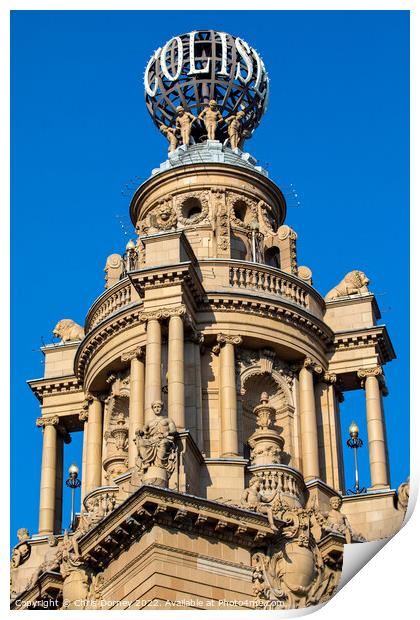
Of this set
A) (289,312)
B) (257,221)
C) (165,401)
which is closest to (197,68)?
(257,221)

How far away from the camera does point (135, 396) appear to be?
4794cm

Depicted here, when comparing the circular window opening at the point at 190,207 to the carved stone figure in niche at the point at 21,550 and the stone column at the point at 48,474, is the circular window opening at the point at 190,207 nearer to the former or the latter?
the stone column at the point at 48,474

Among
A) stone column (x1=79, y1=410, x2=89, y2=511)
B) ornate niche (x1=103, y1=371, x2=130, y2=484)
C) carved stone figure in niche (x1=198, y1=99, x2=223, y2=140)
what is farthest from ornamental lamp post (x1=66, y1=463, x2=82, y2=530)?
carved stone figure in niche (x1=198, y1=99, x2=223, y2=140)

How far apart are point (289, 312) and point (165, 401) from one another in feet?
19.4

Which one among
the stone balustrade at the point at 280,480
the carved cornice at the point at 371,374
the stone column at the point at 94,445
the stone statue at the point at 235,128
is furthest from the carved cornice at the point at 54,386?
the stone statue at the point at 235,128

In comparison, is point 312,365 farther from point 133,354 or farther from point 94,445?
point 94,445

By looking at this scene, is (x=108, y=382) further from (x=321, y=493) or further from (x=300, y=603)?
(x=300, y=603)

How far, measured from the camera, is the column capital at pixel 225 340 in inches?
1911

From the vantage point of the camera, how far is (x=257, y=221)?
53.8 m

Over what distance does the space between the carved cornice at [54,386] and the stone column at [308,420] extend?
779 centimetres

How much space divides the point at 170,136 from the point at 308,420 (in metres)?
12.8

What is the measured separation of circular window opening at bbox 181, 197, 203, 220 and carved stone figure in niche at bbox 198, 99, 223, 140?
333 cm

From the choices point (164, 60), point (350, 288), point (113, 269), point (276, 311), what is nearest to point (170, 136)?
point (164, 60)

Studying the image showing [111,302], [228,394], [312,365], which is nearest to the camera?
[228,394]
